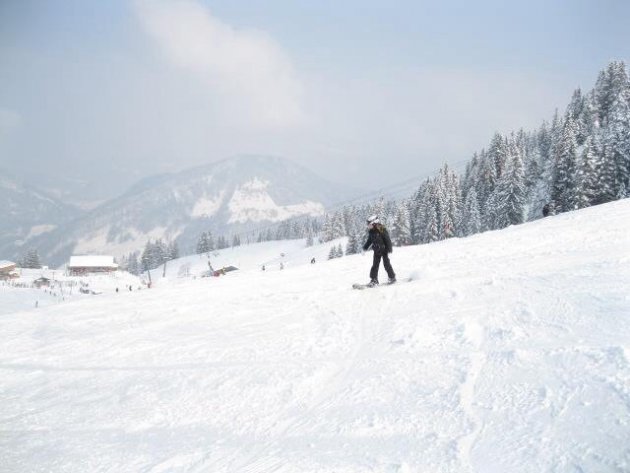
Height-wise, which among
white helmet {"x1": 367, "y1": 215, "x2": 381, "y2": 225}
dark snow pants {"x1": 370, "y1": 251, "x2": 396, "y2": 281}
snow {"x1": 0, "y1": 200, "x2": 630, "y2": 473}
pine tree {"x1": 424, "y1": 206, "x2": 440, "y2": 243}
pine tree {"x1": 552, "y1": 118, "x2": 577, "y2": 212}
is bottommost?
snow {"x1": 0, "y1": 200, "x2": 630, "y2": 473}

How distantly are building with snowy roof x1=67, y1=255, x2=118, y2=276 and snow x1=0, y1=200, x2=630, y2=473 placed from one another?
14779 cm

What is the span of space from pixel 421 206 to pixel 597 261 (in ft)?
260

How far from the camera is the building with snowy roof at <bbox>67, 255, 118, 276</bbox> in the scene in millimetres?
146500

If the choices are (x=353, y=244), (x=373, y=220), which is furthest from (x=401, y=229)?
(x=373, y=220)

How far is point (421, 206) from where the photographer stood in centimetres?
8956

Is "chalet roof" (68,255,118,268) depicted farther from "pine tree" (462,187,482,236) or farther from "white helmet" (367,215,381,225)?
"white helmet" (367,215,381,225)

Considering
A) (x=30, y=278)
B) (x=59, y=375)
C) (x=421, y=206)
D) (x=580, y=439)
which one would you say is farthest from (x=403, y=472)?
(x=30, y=278)

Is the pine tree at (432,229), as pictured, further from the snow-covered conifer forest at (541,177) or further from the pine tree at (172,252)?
the pine tree at (172,252)

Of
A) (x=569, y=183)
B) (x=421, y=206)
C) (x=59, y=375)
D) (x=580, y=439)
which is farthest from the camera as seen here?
(x=421, y=206)

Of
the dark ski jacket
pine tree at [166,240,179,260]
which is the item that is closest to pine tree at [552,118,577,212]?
the dark ski jacket

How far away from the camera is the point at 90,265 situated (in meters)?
147

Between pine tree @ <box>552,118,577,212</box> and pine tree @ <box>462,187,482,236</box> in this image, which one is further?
pine tree @ <box>462,187,482,236</box>

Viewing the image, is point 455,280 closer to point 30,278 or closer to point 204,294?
point 204,294

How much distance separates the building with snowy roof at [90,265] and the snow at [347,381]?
485 feet
